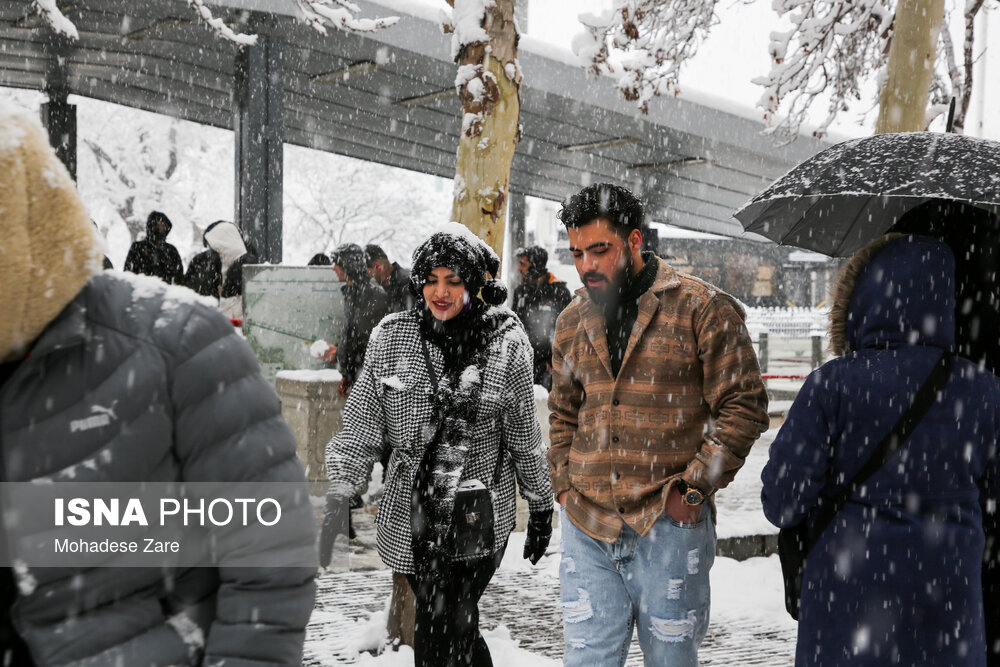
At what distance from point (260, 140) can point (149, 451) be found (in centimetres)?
1067

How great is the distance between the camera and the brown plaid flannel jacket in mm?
3201

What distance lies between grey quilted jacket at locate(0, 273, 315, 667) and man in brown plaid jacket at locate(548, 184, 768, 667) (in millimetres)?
1720

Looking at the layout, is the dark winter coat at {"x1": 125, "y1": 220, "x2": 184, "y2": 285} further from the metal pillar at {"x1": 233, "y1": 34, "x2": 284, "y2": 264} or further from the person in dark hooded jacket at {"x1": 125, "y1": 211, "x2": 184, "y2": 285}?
the metal pillar at {"x1": 233, "y1": 34, "x2": 284, "y2": 264}

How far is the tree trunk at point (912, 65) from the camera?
218 inches

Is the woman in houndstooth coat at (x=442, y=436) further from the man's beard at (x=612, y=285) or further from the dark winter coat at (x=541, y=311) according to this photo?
the dark winter coat at (x=541, y=311)

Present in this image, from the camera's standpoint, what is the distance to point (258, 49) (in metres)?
11.5

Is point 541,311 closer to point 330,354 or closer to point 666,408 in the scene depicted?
point 330,354

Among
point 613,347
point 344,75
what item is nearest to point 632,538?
point 613,347

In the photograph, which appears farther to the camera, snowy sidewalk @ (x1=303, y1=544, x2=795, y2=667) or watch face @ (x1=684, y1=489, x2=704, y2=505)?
snowy sidewalk @ (x1=303, y1=544, x2=795, y2=667)

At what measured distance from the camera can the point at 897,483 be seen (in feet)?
8.92

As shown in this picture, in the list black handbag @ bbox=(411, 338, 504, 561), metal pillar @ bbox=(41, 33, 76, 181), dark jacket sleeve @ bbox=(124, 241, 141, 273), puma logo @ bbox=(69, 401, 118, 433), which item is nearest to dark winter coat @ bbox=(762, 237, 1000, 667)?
black handbag @ bbox=(411, 338, 504, 561)

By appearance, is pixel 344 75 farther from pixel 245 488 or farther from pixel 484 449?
pixel 245 488

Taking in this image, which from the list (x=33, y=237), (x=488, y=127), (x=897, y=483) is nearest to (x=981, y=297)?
(x=897, y=483)

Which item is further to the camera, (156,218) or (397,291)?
(156,218)
